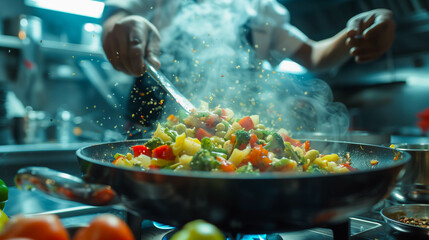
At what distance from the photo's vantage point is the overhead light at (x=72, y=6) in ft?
16.0

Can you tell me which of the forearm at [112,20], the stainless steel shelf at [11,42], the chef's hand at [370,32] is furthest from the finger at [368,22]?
the stainless steel shelf at [11,42]

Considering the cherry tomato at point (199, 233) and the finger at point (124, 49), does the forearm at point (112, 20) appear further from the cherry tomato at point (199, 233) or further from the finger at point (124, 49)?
the cherry tomato at point (199, 233)

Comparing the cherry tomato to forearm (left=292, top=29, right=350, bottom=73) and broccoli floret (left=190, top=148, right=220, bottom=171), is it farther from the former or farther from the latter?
forearm (left=292, top=29, right=350, bottom=73)

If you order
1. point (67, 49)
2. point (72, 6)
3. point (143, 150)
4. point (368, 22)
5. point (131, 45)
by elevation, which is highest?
point (72, 6)

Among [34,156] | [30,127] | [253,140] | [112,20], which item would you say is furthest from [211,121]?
[30,127]

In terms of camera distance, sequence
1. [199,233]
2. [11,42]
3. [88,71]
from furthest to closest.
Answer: [88,71] < [11,42] < [199,233]

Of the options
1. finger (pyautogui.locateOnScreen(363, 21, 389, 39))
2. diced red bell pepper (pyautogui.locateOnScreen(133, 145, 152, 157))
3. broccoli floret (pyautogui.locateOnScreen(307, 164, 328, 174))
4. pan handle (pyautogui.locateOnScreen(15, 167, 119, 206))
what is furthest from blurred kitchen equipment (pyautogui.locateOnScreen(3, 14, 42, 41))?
broccoli floret (pyautogui.locateOnScreen(307, 164, 328, 174))

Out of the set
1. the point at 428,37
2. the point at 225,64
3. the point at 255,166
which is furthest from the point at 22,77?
the point at 428,37

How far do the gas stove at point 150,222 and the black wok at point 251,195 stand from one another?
13 centimetres

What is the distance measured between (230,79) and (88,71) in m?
4.21

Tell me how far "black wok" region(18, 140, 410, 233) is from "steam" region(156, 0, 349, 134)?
4.17 feet

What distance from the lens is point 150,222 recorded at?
1.12 m

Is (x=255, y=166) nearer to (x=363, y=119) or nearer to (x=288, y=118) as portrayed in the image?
(x=288, y=118)

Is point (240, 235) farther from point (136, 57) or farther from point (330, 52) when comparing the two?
point (330, 52)
